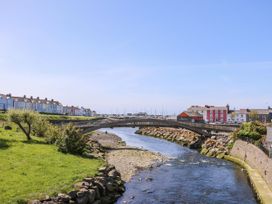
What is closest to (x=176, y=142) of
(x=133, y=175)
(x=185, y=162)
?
(x=185, y=162)

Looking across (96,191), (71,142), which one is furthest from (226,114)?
(96,191)

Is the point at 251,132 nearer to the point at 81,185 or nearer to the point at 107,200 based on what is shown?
the point at 107,200

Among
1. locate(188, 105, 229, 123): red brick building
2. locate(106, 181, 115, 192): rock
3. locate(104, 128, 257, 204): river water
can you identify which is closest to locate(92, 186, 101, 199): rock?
locate(104, 128, 257, 204): river water

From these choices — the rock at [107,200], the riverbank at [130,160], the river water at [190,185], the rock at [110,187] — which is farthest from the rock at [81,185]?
the riverbank at [130,160]

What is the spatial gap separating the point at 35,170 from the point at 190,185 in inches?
683

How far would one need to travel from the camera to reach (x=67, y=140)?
4694 cm

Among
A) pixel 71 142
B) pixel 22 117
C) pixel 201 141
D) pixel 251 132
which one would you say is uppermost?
pixel 22 117

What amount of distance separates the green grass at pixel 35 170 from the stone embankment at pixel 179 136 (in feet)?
143

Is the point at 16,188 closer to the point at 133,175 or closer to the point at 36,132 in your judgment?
the point at 133,175

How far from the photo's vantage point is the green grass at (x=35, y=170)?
26859 mm

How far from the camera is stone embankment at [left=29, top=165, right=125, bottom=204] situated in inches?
1050

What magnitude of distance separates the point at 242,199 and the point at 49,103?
16903 centimetres

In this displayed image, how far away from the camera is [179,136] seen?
99.8m

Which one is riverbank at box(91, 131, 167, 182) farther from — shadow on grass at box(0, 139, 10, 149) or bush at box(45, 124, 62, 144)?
shadow on grass at box(0, 139, 10, 149)
